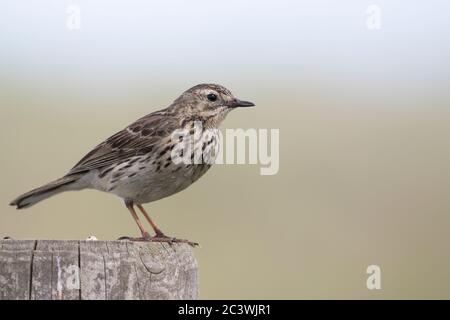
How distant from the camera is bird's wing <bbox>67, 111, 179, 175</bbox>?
9234 millimetres

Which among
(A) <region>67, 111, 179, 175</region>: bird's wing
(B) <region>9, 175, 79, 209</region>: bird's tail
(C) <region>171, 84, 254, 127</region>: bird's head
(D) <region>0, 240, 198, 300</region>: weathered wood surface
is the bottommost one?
(D) <region>0, 240, 198, 300</region>: weathered wood surface

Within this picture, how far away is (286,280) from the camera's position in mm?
13680

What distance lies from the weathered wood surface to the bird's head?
4.03m

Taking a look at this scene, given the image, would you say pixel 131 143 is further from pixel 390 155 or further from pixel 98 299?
pixel 390 155

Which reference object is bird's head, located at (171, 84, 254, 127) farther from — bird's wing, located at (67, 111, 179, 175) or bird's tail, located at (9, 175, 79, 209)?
bird's tail, located at (9, 175, 79, 209)

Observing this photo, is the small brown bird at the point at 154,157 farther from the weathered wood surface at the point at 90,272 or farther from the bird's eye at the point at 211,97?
the weathered wood surface at the point at 90,272

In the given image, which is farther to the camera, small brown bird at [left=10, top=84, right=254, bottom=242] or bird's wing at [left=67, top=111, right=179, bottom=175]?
bird's wing at [left=67, top=111, right=179, bottom=175]

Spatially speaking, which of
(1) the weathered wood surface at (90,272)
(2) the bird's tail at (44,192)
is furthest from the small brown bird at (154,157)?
(1) the weathered wood surface at (90,272)

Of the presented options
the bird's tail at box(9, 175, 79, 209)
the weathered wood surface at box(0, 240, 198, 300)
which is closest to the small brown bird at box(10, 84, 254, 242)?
the bird's tail at box(9, 175, 79, 209)

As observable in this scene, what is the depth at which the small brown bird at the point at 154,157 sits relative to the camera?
9008mm

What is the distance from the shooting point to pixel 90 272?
537 centimetres

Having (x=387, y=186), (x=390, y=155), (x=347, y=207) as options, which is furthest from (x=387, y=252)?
(x=390, y=155)

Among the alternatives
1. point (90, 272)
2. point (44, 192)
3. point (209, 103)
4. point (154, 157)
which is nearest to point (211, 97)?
point (209, 103)
